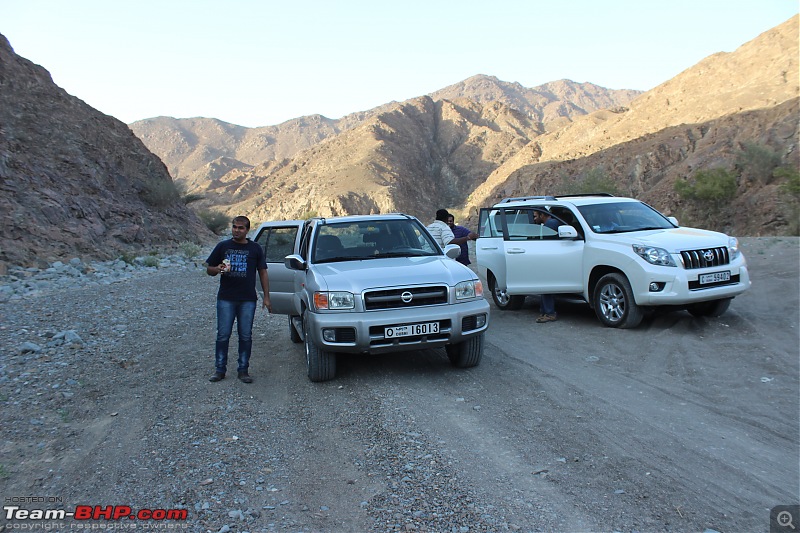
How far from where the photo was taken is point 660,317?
926 centimetres

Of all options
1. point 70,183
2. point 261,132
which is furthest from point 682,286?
point 261,132

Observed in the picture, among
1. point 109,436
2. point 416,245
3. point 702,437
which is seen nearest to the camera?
point 702,437

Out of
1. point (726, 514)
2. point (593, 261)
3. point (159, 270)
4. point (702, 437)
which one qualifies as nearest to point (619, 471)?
point (726, 514)

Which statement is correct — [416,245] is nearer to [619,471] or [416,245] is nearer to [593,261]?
[593,261]

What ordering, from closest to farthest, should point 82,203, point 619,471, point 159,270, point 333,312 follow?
point 619,471 → point 333,312 → point 159,270 → point 82,203

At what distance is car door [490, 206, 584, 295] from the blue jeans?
15.2ft

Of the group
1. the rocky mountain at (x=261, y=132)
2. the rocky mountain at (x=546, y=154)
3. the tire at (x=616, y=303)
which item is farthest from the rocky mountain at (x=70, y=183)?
the rocky mountain at (x=261, y=132)

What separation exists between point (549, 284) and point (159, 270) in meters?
16.9

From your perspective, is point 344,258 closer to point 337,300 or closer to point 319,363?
point 337,300

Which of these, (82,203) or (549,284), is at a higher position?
(82,203)

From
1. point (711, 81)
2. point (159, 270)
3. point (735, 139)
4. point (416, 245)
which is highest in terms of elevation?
point (711, 81)

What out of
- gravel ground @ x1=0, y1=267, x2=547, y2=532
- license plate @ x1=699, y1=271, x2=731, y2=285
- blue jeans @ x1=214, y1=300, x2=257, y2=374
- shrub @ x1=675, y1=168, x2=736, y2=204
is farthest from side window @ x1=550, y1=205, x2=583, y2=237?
shrub @ x1=675, y1=168, x2=736, y2=204

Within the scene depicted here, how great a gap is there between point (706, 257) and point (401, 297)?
4555mm

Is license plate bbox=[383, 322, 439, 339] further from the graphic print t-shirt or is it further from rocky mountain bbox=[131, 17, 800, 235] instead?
rocky mountain bbox=[131, 17, 800, 235]
